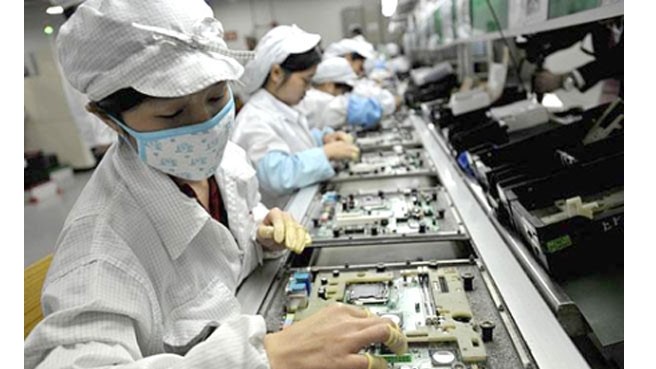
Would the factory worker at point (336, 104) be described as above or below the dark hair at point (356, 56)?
below

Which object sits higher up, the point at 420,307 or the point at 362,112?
the point at 420,307

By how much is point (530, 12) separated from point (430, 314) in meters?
1.46

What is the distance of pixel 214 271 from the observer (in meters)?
1.23

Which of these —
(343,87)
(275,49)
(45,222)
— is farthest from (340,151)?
(45,222)

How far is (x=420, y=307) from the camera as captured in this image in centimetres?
117

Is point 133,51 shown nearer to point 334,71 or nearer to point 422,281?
point 422,281

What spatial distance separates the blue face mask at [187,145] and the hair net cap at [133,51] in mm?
114

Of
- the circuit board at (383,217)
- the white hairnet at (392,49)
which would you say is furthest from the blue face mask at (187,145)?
the white hairnet at (392,49)

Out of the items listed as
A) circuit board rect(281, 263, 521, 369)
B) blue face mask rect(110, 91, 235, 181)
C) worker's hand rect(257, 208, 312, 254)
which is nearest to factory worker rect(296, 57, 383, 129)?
worker's hand rect(257, 208, 312, 254)

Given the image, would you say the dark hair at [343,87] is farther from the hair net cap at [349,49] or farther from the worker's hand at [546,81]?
the worker's hand at [546,81]

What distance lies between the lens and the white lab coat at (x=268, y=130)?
7.96 feet

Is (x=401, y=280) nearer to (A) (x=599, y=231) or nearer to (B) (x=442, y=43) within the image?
(A) (x=599, y=231)

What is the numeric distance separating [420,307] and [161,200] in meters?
0.67
